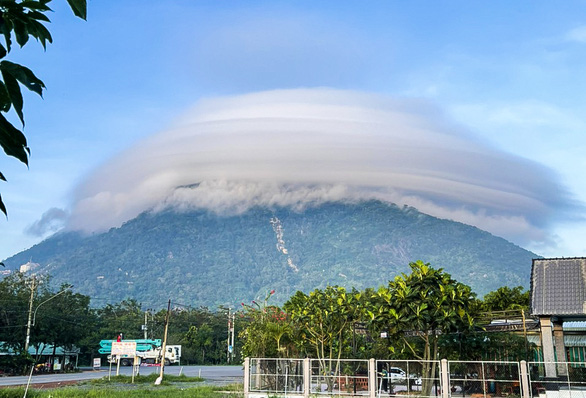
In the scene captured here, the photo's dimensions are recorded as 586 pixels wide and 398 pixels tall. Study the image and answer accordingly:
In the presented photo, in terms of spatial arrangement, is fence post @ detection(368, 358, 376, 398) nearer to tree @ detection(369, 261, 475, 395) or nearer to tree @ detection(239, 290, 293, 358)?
tree @ detection(369, 261, 475, 395)

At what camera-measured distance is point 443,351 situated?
27375 mm

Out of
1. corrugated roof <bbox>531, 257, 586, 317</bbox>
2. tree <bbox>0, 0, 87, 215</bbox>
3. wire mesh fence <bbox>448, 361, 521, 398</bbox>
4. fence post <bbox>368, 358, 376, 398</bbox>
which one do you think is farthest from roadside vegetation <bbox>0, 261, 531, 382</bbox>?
tree <bbox>0, 0, 87, 215</bbox>

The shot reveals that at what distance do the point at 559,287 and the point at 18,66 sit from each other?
23.3 m

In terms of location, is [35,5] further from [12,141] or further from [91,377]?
[91,377]

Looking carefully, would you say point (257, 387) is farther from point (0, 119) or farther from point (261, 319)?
point (0, 119)

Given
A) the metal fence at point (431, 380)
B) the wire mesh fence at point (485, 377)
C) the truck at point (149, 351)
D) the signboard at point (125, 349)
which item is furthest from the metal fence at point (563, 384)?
the truck at point (149, 351)

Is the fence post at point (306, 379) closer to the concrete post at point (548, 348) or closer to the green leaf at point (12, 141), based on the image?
the concrete post at point (548, 348)

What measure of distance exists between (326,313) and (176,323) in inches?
2500

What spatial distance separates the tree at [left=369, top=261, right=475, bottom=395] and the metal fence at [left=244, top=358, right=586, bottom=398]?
126 cm

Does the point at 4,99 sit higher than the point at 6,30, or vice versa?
the point at 6,30

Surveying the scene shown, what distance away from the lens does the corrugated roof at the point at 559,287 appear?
21062 millimetres

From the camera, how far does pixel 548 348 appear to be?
20.8 metres

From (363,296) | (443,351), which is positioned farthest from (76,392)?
(443,351)

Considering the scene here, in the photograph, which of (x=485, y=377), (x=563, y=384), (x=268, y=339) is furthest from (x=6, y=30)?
(x=268, y=339)
